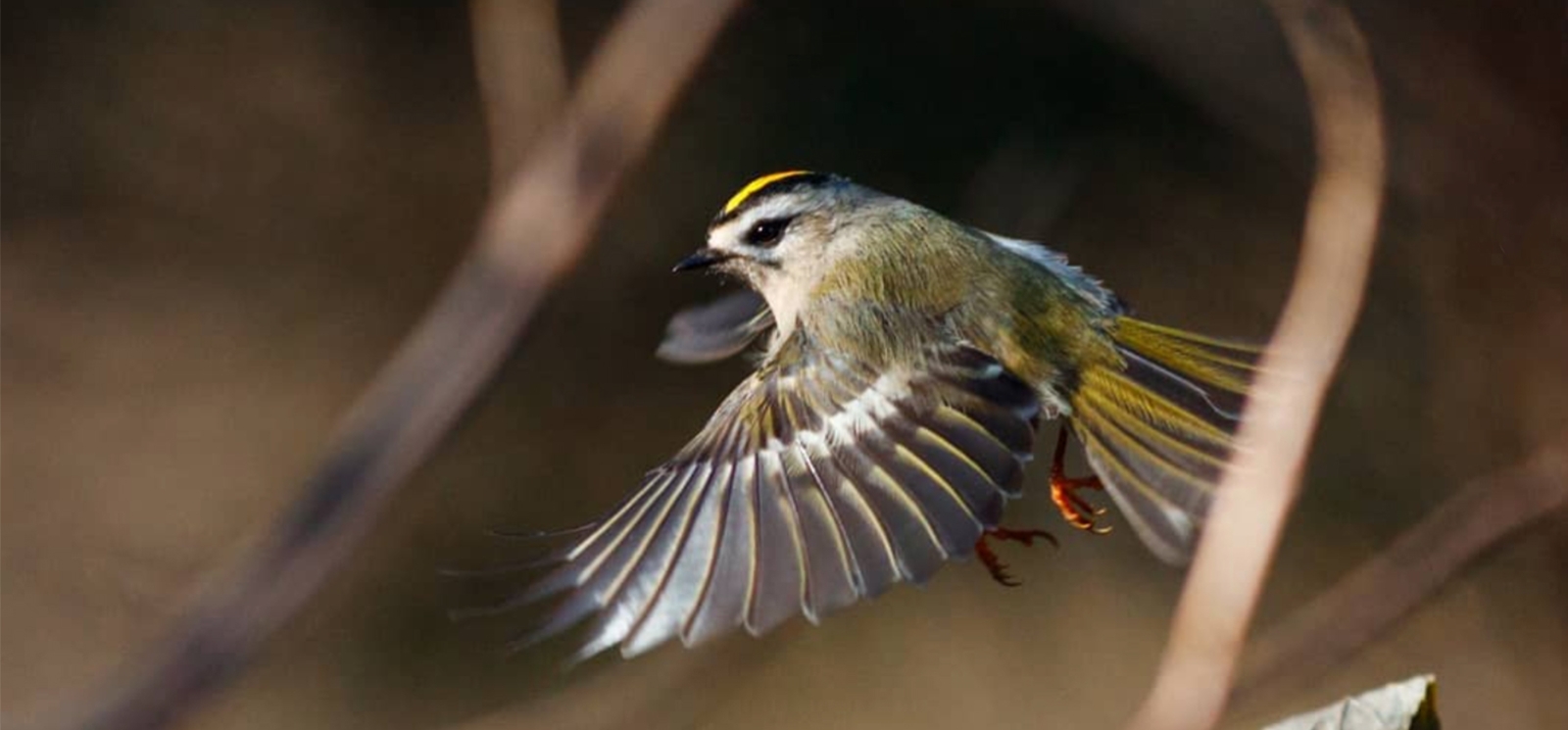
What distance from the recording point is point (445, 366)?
82cm

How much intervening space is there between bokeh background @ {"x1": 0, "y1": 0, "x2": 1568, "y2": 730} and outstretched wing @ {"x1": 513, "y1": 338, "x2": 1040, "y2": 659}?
1.38m

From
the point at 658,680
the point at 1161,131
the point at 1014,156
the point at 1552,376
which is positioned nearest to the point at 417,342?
A: the point at 658,680

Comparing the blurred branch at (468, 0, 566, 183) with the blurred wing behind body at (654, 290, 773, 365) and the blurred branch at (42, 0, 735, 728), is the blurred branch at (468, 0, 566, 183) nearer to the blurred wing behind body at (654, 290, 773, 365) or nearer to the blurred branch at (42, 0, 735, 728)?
the blurred branch at (42, 0, 735, 728)

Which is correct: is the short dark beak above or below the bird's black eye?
below

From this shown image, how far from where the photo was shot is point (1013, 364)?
5.03 ft

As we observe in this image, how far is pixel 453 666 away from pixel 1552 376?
1741 mm

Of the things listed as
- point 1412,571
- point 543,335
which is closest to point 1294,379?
point 1412,571

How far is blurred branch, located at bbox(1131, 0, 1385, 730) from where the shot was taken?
0.87 metres

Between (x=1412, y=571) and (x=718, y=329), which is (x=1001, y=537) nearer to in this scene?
(x=1412, y=571)

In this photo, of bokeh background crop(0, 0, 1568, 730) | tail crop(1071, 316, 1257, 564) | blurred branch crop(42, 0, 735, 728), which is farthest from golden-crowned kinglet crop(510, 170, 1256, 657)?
bokeh background crop(0, 0, 1568, 730)

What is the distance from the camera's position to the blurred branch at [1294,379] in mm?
872

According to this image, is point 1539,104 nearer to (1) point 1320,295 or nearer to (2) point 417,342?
(1) point 1320,295

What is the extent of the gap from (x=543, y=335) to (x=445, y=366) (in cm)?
254

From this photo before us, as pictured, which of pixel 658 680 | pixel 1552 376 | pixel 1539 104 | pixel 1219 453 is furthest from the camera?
pixel 1552 376
